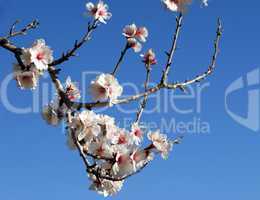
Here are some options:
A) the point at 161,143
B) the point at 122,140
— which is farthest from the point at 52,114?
the point at 161,143

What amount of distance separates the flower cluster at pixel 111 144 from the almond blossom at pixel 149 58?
4.59ft

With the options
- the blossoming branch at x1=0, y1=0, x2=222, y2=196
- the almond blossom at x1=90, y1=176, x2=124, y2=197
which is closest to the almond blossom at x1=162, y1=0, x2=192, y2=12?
the blossoming branch at x1=0, y1=0, x2=222, y2=196

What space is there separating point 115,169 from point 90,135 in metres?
0.38

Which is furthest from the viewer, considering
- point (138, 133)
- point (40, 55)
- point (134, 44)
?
point (134, 44)

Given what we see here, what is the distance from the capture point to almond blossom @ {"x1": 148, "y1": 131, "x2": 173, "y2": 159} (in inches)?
194

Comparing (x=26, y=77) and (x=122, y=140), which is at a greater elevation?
(x=26, y=77)

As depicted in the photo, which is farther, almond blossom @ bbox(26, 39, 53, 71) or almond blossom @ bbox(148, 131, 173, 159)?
almond blossom @ bbox(148, 131, 173, 159)

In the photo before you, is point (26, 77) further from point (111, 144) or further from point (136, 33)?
point (136, 33)

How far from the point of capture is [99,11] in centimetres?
577

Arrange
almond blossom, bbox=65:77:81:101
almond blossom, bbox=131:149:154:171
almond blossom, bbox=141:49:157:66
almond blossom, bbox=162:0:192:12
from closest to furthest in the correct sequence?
almond blossom, bbox=131:149:154:171
almond blossom, bbox=162:0:192:12
almond blossom, bbox=65:77:81:101
almond blossom, bbox=141:49:157:66

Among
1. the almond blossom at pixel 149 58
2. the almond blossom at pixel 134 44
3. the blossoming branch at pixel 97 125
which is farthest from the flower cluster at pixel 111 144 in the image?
the almond blossom at pixel 149 58

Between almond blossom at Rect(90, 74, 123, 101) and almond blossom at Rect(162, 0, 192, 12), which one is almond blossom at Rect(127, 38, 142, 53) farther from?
almond blossom at Rect(90, 74, 123, 101)

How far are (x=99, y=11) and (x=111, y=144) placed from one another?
162 cm

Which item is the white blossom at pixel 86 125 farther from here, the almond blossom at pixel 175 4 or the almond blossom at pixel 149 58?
the almond blossom at pixel 149 58
